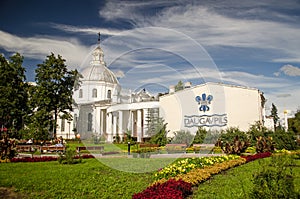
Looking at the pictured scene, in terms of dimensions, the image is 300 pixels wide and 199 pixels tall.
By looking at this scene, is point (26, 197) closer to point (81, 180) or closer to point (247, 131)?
point (81, 180)

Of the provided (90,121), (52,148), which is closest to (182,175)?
(90,121)

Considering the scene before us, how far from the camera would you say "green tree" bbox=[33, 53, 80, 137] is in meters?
35.5

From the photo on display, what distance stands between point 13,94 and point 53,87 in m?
5.32

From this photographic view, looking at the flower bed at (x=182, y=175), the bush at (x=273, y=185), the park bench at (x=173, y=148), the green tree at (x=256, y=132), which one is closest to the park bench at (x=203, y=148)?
the park bench at (x=173, y=148)

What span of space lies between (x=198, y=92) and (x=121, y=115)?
442cm

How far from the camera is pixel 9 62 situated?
125 ft

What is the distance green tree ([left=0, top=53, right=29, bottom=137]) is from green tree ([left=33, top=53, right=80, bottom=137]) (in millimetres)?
2970

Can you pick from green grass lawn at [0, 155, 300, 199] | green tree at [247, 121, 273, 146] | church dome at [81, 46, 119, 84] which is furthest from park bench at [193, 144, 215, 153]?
church dome at [81, 46, 119, 84]

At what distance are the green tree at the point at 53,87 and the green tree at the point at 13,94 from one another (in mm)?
2970

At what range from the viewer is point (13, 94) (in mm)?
36219

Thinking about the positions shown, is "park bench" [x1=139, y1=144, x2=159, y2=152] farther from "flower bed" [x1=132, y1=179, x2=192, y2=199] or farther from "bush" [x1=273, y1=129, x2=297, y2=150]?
"bush" [x1=273, y1=129, x2=297, y2=150]

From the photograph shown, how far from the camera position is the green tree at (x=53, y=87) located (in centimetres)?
3553

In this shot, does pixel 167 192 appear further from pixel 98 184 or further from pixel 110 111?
pixel 110 111

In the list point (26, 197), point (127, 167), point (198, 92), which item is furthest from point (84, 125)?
point (198, 92)
